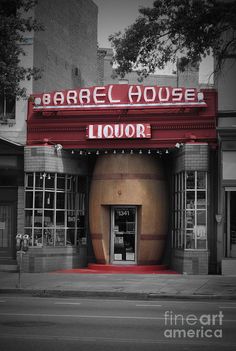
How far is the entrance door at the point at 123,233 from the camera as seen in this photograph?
25688mm

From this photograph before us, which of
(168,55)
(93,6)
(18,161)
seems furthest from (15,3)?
(93,6)

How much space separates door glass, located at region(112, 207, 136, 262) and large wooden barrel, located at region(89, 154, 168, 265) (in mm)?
397

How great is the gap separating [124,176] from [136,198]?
0.90 metres

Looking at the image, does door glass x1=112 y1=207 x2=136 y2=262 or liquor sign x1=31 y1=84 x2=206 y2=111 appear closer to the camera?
liquor sign x1=31 y1=84 x2=206 y2=111

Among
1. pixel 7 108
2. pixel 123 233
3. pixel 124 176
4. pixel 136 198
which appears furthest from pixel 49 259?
pixel 7 108

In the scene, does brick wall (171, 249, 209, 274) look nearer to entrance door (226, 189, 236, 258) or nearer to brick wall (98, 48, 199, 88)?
entrance door (226, 189, 236, 258)

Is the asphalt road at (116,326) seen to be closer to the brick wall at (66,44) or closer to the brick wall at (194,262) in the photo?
the brick wall at (194,262)

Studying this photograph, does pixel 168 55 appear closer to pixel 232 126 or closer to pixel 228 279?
pixel 232 126

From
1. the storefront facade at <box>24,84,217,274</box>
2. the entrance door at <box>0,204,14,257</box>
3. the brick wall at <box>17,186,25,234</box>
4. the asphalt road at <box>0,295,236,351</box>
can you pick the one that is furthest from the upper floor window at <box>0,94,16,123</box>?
the asphalt road at <box>0,295,236,351</box>

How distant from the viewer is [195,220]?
23.7 meters

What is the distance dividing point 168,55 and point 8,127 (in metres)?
8.64

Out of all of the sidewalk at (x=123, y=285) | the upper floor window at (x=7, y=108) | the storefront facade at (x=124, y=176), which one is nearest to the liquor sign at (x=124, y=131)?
the storefront facade at (x=124, y=176)

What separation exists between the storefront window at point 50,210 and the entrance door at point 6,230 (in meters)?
1.25

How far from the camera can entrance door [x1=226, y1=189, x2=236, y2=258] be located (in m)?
23.4
